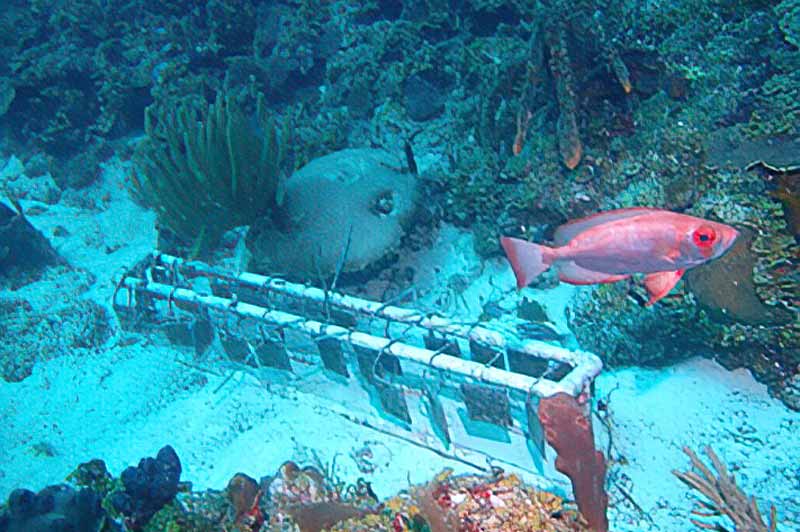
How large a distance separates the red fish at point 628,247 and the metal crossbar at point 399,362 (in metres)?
0.83

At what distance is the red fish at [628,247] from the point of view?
1995 mm

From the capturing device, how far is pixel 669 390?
11.6ft

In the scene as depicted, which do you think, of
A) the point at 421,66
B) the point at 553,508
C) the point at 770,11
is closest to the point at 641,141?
the point at 770,11

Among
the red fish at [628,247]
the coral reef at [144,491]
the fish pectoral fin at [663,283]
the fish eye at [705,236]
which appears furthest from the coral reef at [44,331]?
the fish eye at [705,236]

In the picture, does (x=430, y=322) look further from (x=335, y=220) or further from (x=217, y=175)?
(x=217, y=175)

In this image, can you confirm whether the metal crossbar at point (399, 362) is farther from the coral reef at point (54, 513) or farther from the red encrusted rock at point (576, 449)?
the coral reef at point (54, 513)

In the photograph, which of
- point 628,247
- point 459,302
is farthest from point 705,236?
point 459,302

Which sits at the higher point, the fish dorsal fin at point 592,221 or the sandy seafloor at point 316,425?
the fish dorsal fin at point 592,221

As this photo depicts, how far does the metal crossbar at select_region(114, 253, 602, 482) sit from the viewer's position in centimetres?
312

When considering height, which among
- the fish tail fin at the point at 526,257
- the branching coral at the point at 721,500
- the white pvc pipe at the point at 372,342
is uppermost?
the fish tail fin at the point at 526,257

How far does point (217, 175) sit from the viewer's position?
17.0 feet

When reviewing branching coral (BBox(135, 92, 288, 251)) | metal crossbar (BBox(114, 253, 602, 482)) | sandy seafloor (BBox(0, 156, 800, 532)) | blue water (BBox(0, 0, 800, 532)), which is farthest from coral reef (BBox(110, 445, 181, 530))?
branching coral (BBox(135, 92, 288, 251))

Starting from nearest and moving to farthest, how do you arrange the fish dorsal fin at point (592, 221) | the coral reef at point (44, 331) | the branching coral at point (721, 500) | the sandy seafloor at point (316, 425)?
the fish dorsal fin at point (592, 221)
the branching coral at point (721, 500)
the sandy seafloor at point (316, 425)
the coral reef at point (44, 331)

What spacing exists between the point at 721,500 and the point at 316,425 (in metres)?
2.65
